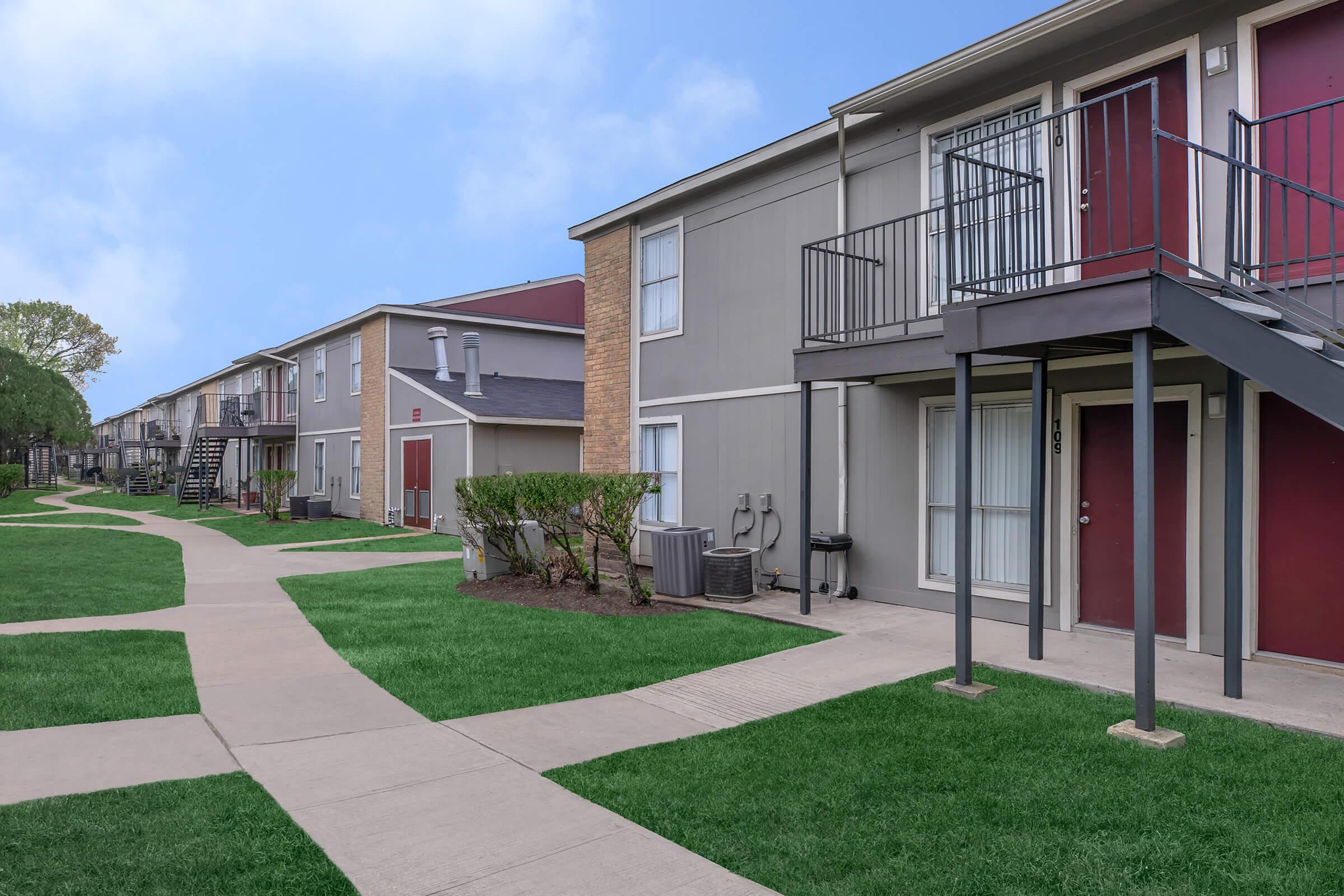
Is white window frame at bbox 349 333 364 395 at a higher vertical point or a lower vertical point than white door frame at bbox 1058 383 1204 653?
higher

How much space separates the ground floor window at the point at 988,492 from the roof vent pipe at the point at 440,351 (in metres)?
15.9

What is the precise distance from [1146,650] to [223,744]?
5.42 metres

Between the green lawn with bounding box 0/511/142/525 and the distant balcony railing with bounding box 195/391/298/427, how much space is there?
5.21 metres

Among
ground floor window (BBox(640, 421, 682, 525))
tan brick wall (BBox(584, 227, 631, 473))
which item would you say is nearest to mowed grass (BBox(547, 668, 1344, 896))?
ground floor window (BBox(640, 421, 682, 525))

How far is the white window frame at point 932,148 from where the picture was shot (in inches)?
320

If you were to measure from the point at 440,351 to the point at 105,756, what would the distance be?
18.8m

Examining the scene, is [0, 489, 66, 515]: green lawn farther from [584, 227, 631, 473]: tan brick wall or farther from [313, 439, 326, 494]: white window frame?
[584, 227, 631, 473]: tan brick wall

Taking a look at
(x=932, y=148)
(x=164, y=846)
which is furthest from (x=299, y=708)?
(x=932, y=148)

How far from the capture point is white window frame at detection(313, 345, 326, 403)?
26.4 metres

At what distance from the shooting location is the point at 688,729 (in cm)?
546

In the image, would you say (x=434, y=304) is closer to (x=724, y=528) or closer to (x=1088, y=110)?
(x=724, y=528)

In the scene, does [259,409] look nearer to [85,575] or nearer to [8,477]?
[8,477]

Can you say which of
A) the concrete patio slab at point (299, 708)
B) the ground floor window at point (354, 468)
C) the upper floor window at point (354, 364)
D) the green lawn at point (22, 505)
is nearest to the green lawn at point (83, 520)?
the green lawn at point (22, 505)

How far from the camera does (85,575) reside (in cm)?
1238
